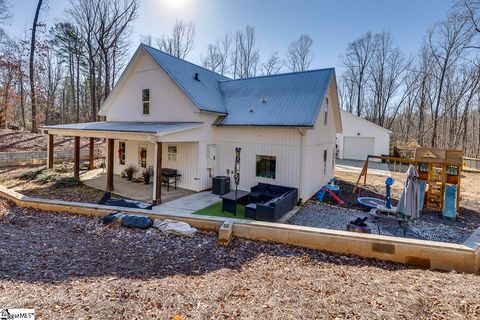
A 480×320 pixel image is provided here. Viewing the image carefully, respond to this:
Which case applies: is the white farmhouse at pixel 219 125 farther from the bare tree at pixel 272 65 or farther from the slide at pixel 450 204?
the bare tree at pixel 272 65

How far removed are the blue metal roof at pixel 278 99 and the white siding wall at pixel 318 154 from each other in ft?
3.40

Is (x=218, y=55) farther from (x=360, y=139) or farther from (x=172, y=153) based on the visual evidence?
(x=172, y=153)

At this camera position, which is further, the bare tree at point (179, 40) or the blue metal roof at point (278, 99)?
the bare tree at point (179, 40)

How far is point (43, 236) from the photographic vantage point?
19.7ft

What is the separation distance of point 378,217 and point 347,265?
4.45m

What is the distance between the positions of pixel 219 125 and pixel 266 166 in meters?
3.08

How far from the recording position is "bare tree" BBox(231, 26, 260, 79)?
35.3 metres

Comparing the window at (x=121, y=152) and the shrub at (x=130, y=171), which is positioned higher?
the window at (x=121, y=152)

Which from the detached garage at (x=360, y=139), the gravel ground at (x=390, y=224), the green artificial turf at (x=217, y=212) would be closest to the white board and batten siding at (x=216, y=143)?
the gravel ground at (x=390, y=224)

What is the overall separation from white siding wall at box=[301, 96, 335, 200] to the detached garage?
41.9ft

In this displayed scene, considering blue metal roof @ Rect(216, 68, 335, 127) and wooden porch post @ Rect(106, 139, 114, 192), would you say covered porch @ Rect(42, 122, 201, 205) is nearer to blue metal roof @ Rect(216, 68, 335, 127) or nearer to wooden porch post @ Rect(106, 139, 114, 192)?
wooden porch post @ Rect(106, 139, 114, 192)

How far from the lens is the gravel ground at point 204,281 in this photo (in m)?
3.29

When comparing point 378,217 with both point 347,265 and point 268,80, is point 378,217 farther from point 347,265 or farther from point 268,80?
point 268,80

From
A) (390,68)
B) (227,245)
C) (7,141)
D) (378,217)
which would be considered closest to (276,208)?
(227,245)
